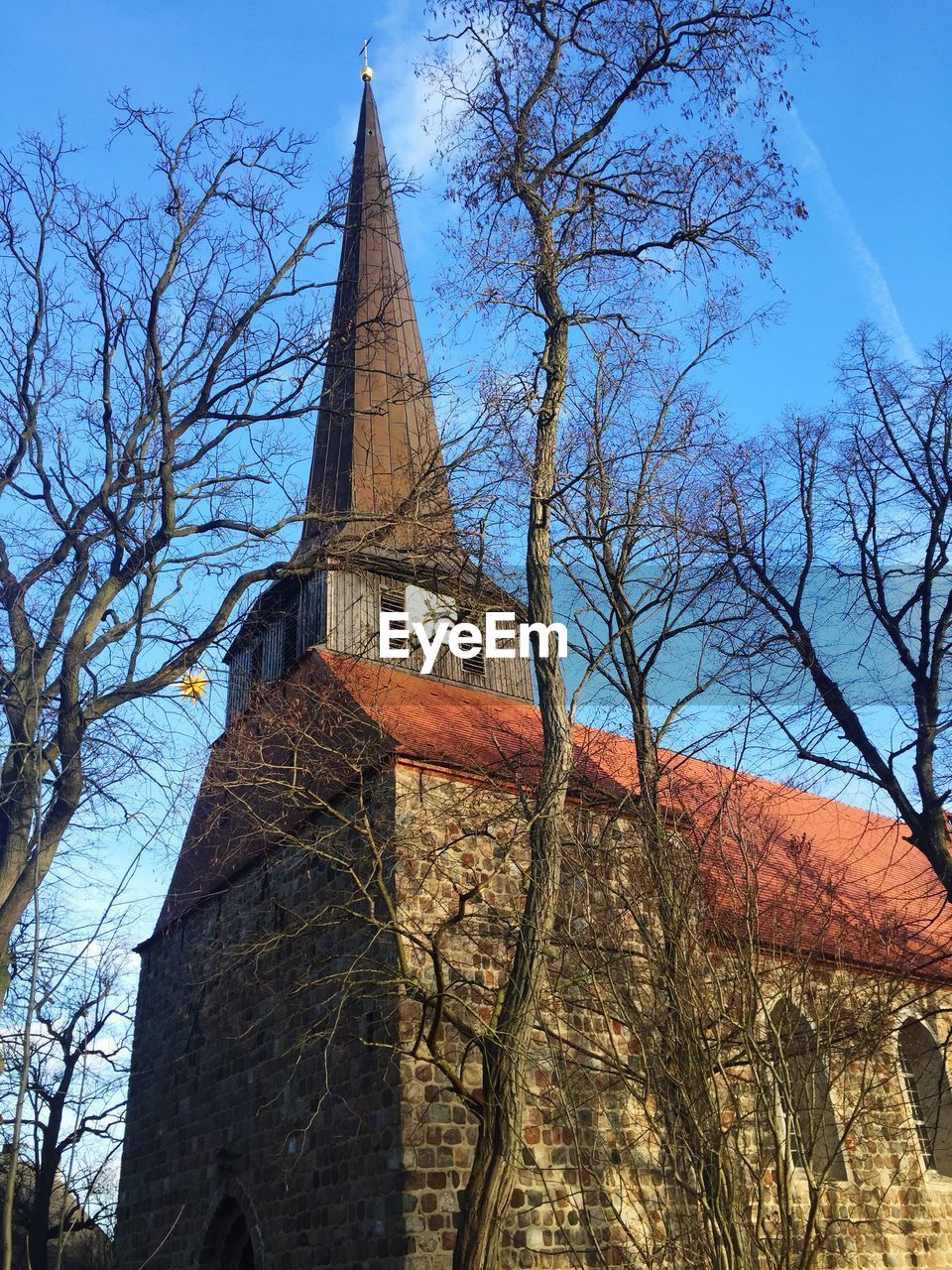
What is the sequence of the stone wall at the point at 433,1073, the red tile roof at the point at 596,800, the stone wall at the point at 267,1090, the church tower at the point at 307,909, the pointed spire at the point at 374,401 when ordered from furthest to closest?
1. the pointed spire at the point at 374,401
2. the church tower at the point at 307,909
3. the stone wall at the point at 267,1090
4. the red tile roof at the point at 596,800
5. the stone wall at the point at 433,1073

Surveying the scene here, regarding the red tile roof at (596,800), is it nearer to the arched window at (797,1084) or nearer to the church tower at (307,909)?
the church tower at (307,909)

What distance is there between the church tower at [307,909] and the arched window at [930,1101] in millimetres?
6561

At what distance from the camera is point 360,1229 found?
895cm

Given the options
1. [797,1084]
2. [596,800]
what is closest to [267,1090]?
[596,800]

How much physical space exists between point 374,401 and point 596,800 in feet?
26.4

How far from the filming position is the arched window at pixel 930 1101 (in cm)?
1328

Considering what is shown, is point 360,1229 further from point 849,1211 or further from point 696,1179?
point 849,1211

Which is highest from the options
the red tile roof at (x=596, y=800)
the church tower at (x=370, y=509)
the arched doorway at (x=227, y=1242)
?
the church tower at (x=370, y=509)

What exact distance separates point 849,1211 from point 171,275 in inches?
455

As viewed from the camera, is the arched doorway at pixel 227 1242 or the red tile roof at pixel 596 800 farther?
the arched doorway at pixel 227 1242

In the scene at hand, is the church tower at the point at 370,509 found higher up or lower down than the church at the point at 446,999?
higher up

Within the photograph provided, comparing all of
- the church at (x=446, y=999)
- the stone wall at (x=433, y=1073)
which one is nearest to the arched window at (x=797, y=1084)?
the church at (x=446, y=999)

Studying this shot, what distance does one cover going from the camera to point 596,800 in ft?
35.2

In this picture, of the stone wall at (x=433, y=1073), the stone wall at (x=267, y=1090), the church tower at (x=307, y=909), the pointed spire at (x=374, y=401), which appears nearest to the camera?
the stone wall at (x=433, y=1073)
